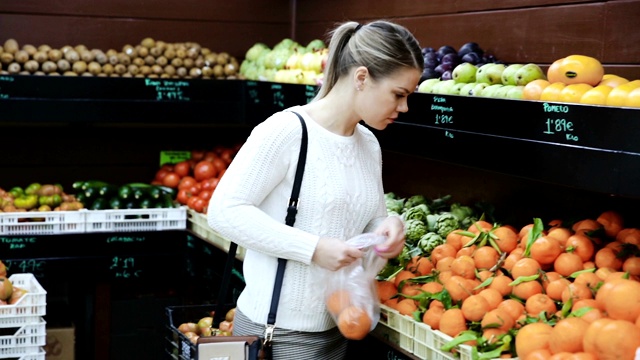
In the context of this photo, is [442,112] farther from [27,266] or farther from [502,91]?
[27,266]

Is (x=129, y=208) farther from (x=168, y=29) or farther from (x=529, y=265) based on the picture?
(x=529, y=265)

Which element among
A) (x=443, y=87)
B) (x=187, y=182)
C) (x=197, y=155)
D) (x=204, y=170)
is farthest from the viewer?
(x=197, y=155)

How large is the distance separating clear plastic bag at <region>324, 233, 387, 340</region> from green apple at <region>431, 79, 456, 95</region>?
3.96 ft

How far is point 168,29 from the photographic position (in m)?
6.34

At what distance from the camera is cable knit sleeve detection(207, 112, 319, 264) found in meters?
2.77

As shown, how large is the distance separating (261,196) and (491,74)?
57.8 inches

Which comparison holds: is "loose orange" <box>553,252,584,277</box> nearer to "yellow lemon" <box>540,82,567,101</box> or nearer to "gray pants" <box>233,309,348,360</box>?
"yellow lemon" <box>540,82,567,101</box>

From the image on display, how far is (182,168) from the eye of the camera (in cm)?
621

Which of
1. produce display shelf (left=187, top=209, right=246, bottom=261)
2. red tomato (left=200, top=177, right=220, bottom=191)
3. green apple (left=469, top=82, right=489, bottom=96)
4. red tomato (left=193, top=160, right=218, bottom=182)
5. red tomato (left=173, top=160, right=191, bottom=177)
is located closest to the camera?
green apple (left=469, top=82, right=489, bottom=96)

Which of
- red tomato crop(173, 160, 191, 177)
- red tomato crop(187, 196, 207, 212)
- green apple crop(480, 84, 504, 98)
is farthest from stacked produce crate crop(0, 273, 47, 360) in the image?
green apple crop(480, 84, 504, 98)

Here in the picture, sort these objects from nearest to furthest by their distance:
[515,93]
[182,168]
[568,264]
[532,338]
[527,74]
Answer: [532,338] → [568,264] → [515,93] → [527,74] → [182,168]

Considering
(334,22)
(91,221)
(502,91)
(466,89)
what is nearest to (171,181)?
(91,221)

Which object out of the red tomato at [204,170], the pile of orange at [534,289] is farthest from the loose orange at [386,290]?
the red tomato at [204,170]

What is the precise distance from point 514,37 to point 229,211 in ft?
6.57
